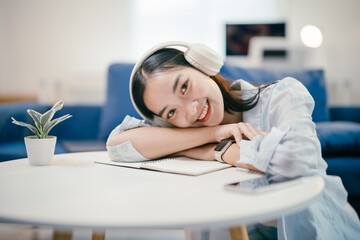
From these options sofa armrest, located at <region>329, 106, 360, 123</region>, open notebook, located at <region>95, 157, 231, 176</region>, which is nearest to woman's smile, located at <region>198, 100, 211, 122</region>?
open notebook, located at <region>95, 157, 231, 176</region>

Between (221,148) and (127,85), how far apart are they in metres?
1.01

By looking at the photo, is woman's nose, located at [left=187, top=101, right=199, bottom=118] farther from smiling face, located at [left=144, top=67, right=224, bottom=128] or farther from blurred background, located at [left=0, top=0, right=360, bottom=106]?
blurred background, located at [left=0, top=0, right=360, bottom=106]

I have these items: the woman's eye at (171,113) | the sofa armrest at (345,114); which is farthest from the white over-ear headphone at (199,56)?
the sofa armrest at (345,114)

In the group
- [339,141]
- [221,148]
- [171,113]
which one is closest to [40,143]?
[171,113]

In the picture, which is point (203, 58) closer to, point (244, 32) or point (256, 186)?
point (256, 186)

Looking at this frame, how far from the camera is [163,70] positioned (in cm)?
88

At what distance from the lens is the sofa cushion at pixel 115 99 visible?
1.68 meters

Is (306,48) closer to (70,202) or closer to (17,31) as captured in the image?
(17,31)

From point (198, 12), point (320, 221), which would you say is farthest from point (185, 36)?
point (320, 221)

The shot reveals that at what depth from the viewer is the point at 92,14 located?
3164 millimetres

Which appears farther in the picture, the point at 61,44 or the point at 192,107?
the point at 61,44

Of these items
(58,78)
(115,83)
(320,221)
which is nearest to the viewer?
(320,221)

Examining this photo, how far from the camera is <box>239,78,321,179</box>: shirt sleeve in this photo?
634 mm

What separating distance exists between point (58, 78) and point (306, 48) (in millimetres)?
2158
